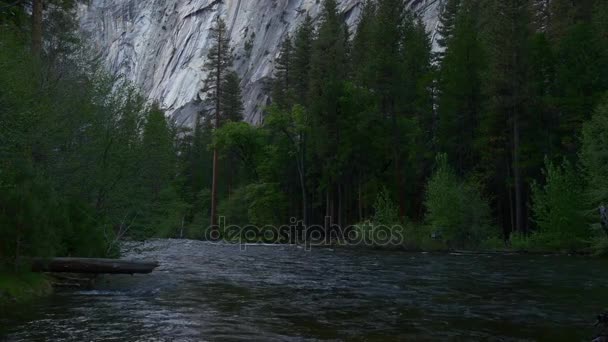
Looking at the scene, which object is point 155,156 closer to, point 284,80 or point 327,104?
point 327,104

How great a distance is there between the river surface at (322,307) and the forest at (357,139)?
2.26m

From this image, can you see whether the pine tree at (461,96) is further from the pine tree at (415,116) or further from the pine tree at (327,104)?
the pine tree at (327,104)

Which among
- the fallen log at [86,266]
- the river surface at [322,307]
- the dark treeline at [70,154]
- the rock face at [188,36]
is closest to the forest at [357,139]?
the dark treeline at [70,154]

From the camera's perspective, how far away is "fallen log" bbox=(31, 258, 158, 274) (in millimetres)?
12961

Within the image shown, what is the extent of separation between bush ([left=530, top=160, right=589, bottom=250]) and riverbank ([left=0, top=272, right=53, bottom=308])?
88.2 feet

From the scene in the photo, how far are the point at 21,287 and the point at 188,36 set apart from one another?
108981 mm

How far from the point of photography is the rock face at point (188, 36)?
94.6m

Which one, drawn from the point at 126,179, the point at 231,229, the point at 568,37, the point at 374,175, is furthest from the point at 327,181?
the point at 126,179

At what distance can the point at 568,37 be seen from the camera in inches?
1502

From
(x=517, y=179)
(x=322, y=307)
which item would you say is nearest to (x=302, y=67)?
(x=517, y=179)

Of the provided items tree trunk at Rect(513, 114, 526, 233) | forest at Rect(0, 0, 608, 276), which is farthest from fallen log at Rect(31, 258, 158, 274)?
tree trunk at Rect(513, 114, 526, 233)

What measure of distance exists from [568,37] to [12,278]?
37022 millimetres

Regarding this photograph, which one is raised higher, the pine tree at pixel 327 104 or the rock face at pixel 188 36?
the rock face at pixel 188 36

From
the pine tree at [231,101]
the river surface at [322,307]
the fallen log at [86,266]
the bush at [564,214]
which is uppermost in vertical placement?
the pine tree at [231,101]
